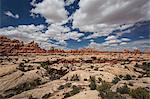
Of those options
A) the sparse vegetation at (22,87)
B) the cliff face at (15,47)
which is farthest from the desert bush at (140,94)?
the cliff face at (15,47)

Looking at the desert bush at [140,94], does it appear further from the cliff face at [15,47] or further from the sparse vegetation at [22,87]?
the cliff face at [15,47]

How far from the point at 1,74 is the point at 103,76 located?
489 inches

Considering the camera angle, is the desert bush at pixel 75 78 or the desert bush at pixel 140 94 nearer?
the desert bush at pixel 140 94

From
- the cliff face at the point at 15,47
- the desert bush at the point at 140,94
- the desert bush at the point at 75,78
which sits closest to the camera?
the desert bush at the point at 140,94

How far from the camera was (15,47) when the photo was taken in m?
76.6

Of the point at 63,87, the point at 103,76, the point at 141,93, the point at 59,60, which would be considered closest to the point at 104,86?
the point at 141,93

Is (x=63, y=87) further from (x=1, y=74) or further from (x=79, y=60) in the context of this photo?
(x=79, y=60)

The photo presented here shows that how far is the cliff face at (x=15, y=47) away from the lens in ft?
239

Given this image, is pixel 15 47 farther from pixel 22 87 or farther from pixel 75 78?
pixel 22 87

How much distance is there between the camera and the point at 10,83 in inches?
1041

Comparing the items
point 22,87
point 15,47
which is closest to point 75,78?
point 22,87

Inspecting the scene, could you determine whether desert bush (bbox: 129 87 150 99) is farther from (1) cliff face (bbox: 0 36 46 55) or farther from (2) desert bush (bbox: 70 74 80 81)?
(1) cliff face (bbox: 0 36 46 55)

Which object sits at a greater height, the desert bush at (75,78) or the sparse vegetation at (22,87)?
the desert bush at (75,78)

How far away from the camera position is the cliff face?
239ft
